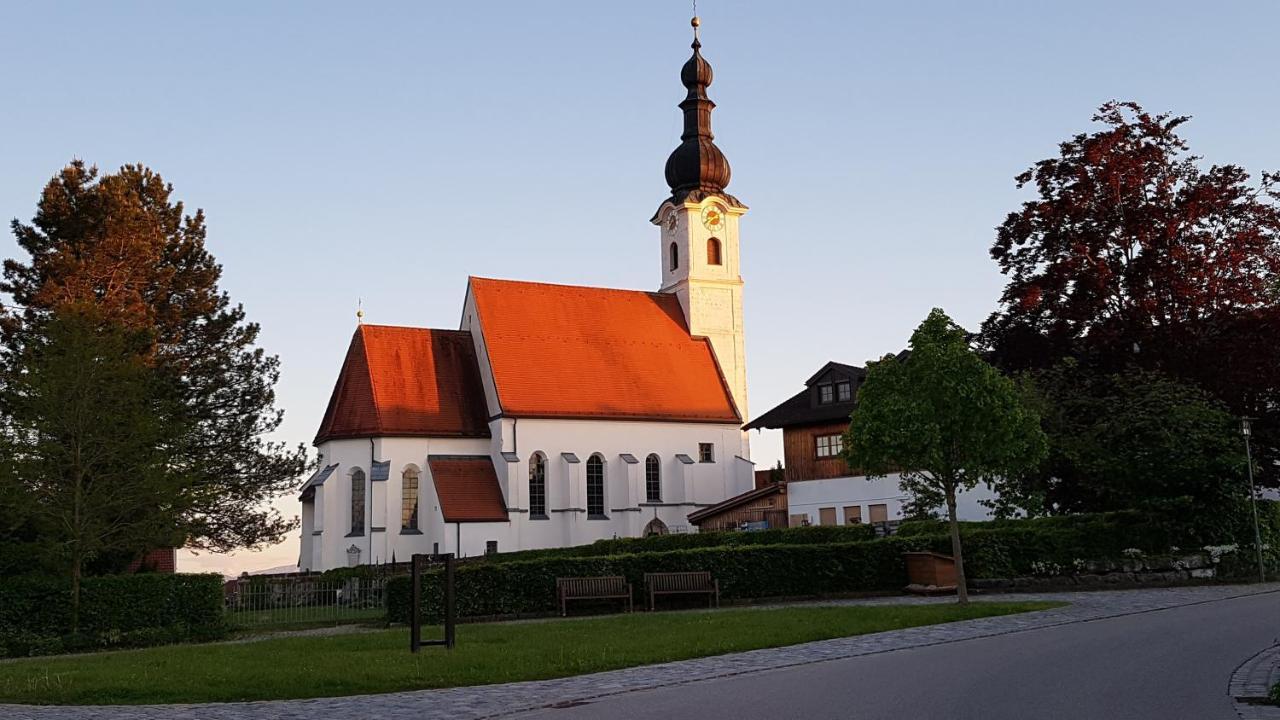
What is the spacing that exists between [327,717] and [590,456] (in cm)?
3636

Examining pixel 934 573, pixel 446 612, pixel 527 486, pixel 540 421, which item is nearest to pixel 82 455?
pixel 446 612

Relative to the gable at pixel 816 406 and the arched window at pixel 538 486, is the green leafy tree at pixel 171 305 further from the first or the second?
the gable at pixel 816 406

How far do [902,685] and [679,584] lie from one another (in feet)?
43.1

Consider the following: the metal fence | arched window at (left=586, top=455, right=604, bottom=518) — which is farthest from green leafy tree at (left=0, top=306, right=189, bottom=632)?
arched window at (left=586, top=455, right=604, bottom=518)

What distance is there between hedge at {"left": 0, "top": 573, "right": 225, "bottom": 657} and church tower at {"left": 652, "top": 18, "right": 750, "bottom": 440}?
3205 cm

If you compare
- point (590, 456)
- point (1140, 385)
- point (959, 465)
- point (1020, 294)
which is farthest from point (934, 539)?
point (590, 456)

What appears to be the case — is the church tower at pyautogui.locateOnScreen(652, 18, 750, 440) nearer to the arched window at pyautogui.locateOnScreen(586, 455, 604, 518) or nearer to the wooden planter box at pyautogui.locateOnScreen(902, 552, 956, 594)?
the arched window at pyautogui.locateOnScreen(586, 455, 604, 518)

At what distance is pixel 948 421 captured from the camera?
2173cm

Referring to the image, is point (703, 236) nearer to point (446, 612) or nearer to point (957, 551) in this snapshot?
point (957, 551)

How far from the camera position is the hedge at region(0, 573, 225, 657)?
2114 cm

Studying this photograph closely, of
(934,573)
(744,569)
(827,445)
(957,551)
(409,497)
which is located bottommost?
(934,573)

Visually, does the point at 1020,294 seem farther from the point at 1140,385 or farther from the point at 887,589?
the point at 887,589

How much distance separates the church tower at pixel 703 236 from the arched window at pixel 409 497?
601 inches

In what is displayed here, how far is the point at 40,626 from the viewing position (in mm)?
21547
